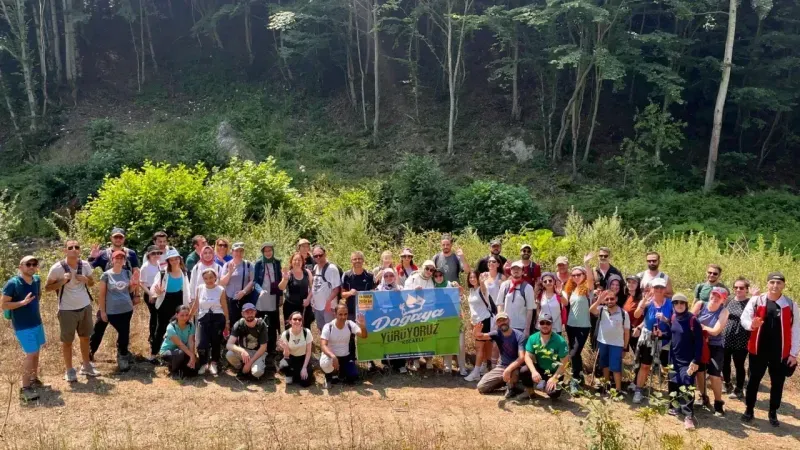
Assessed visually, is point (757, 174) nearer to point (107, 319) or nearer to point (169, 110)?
point (107, 319)

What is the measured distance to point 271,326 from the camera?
8.01 m

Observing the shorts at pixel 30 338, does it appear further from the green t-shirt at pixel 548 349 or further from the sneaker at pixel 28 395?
the green t-shirt at pixel 548 349

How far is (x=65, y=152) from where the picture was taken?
23.2 m

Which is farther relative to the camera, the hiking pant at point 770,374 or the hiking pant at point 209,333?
the hiking pant at point 209,333

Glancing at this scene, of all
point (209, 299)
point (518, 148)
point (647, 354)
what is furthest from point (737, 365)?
point (518, 148)

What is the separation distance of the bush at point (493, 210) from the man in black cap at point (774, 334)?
911cm

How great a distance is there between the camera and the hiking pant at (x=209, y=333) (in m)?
7.44

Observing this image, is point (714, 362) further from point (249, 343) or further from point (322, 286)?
point (249, 343)

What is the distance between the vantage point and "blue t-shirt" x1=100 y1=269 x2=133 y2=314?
7.36 m

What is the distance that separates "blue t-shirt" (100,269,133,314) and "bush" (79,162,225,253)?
3.95m

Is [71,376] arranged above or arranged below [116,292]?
below

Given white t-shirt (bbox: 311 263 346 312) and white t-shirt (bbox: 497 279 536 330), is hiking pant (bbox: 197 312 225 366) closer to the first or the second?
white t-shirt (bbox: 311 263 346 312)

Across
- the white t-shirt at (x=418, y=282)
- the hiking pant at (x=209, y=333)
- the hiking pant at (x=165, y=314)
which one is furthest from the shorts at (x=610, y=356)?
the hiking pant at (x=165, y=314)

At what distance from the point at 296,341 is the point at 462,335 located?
2368mm
